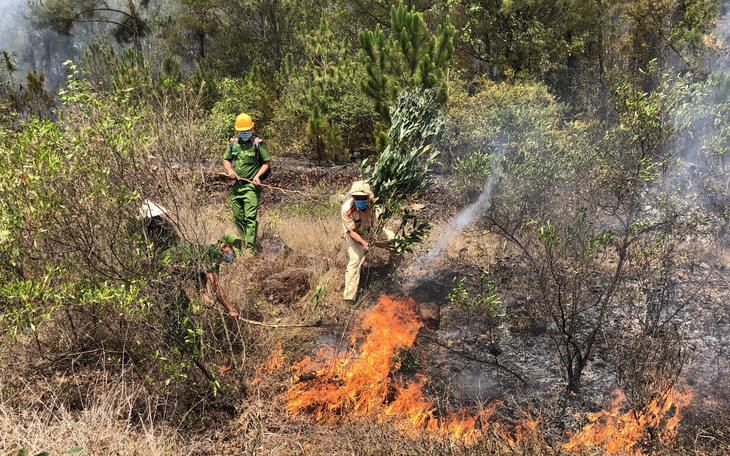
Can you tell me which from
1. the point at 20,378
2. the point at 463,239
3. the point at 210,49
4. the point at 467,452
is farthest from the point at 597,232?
the point at 210,49

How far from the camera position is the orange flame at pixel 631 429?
3691 mm

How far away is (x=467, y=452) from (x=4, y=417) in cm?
341

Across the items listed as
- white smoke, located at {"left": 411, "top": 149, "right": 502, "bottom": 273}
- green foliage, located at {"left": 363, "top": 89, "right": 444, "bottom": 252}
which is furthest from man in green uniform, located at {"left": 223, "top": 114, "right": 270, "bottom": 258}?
white smoke, located at {"left": 411, "top": 149, "right": 502, "bottom": 273}

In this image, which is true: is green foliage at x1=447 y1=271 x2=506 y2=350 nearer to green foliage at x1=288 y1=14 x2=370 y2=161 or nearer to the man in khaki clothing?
the man in khaki clothing

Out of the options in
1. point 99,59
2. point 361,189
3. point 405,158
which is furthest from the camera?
point 99,59

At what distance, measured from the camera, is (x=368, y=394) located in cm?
420

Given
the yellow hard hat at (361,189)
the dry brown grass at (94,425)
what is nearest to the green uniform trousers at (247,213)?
the yellow hard hat at (361,189)

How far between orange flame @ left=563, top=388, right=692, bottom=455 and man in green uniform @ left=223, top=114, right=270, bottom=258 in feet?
13.7

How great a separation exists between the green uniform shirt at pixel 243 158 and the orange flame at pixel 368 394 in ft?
8.47

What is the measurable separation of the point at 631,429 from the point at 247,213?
15.4 ft

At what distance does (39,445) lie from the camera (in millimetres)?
→ 3293

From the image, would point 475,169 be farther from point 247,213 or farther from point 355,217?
point 247,213

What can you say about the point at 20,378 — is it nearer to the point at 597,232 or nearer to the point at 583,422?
the point at 583,422

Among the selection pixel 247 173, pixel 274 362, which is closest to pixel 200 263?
pixel 274 362
